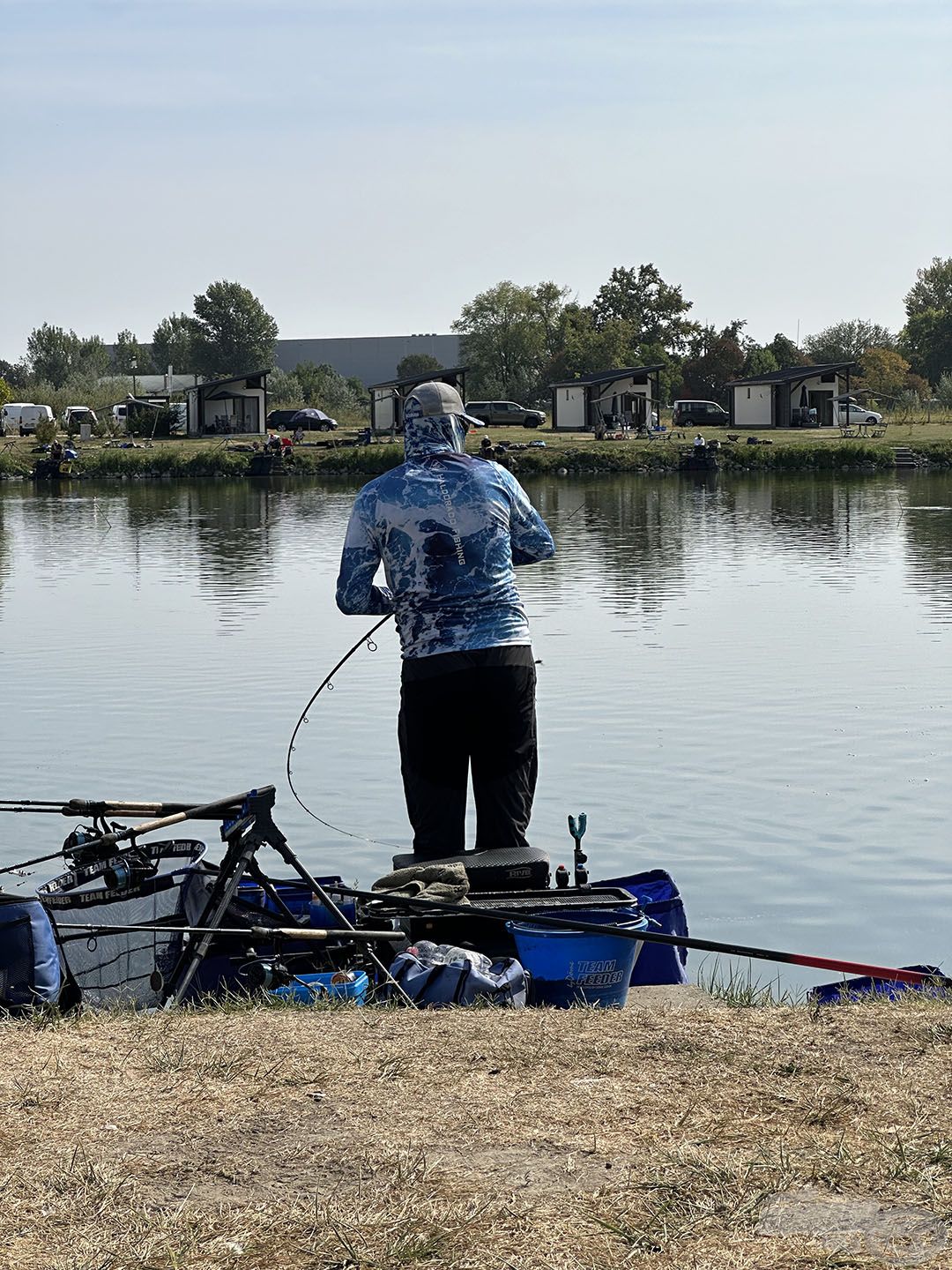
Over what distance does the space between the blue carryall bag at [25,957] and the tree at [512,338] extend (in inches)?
4502

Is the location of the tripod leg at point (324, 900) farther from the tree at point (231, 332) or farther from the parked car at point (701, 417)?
the tree at point (231, 332)

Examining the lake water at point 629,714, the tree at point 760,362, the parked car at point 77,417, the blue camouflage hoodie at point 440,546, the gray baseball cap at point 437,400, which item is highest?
the tree at point 760,362

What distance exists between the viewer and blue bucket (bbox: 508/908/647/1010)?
5.95 metres

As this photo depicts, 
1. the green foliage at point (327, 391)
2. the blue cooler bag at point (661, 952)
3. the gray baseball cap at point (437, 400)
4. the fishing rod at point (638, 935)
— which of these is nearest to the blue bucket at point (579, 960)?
the fishing rod at point (638, 935)

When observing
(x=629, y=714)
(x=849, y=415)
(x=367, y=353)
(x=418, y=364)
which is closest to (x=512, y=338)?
(x=418, y=364)

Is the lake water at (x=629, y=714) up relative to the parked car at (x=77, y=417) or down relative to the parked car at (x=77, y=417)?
down

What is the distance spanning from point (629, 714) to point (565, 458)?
55693mm

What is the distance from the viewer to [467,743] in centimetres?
688

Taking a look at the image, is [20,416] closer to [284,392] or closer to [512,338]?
[284,392]

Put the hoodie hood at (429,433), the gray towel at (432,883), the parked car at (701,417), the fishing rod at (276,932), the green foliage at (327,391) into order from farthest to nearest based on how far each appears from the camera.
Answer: the green foliage at (327,391)
the parked car at (701,417)
the hoodie hood at (429,433)
the gray towel at (432,883)
the fishing rod at (276,932)

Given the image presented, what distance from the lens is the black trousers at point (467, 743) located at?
267 inches

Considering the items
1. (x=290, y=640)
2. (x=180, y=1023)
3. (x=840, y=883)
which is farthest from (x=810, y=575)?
(x=180, y=1023)

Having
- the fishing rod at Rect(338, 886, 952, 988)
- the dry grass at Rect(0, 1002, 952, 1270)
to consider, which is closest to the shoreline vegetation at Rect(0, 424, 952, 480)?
the fishing rod at Rect(338, 886, 952, 988)

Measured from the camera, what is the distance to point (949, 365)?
130750mm
